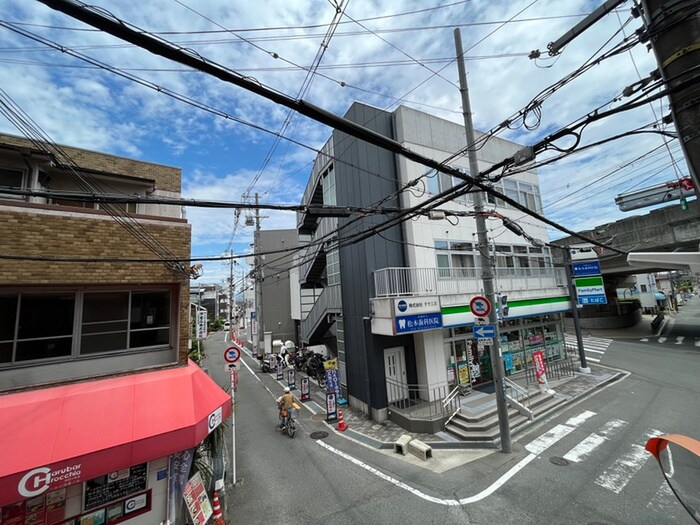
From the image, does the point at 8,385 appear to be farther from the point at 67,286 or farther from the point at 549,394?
the point at 549,394

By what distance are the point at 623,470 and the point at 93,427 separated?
10805mm

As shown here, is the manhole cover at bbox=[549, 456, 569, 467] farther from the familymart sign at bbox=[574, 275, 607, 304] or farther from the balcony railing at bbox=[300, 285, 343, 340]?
the familymart sign at bbox=[574, 275, 607, 304]

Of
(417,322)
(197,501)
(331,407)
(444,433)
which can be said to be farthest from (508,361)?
(197,501)

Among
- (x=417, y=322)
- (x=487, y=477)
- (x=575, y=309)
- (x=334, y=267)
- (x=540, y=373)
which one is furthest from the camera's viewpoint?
(x=575, y=309)

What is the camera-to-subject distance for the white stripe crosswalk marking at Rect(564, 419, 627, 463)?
24.6 feet

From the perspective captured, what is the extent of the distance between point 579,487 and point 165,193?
12490 millimetres

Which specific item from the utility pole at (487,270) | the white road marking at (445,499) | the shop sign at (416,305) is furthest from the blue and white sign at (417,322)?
the white road marking at (445,499)

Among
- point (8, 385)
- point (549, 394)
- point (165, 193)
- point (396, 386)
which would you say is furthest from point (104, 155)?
point (549, 394)

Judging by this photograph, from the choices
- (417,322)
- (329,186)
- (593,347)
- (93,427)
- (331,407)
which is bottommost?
(593,347)

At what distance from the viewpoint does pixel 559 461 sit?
7.30m

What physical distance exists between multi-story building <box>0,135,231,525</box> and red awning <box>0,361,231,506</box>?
0.02 meters

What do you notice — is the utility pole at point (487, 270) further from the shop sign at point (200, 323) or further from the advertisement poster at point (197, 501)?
the shop sign at point (200, 323)

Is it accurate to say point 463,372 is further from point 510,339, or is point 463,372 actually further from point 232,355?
point 232,355

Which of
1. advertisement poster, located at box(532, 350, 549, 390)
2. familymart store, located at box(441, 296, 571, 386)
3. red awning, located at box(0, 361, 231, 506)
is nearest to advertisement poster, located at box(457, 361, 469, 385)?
familymart store, located at box(441, 296, 571, 386)
